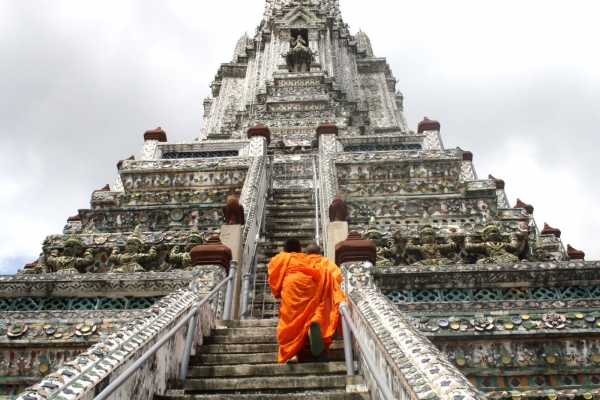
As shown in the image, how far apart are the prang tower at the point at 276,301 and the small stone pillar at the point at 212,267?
0.02 meters

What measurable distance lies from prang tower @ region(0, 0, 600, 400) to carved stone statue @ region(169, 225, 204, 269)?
4cm

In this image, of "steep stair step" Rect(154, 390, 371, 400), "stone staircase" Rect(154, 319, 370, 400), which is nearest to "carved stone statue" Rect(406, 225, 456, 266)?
"stone staircase" Rect(154, 319, 370, 400)

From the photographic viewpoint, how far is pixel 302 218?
30.9 feet

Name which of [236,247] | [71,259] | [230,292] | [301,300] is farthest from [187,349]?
[71,259]

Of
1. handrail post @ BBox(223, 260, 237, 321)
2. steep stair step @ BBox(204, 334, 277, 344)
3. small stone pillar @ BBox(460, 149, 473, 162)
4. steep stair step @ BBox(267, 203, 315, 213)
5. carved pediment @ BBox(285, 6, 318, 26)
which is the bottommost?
steep stair step @ BBox(204, 334, 277, 344)

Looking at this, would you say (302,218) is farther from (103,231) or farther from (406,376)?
(406,376)

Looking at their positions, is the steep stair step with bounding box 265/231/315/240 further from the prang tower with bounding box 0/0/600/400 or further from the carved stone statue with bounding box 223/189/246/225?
the carved stone statue with bounding box 223/189/246/225

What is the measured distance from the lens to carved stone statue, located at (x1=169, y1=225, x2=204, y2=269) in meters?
6.80

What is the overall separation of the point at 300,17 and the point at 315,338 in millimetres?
23616

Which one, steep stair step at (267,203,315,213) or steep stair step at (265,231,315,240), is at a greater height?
steep stair step at (267,203,315,213)

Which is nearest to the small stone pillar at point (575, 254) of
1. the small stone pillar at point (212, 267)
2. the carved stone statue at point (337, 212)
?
the carved stone statue at point (337, 212)

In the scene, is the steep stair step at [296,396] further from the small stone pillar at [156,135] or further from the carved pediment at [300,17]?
the carved pediment at [300,17]

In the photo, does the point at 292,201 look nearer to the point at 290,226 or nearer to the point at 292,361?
the point at 290,226

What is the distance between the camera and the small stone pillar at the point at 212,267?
5230 millimetres
